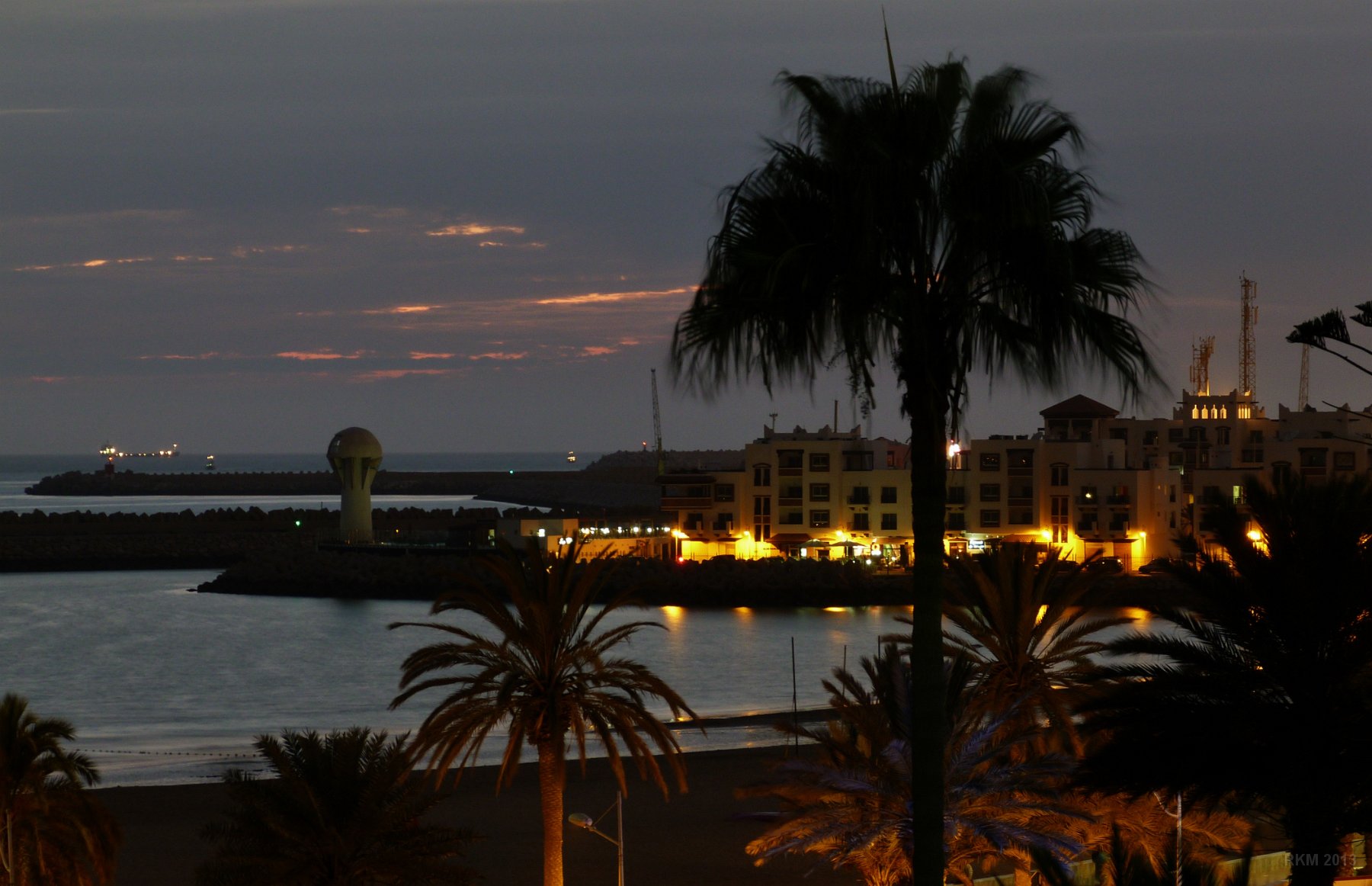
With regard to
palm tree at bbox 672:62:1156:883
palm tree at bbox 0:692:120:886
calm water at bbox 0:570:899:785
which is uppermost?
palm tree at bbox 672:62:1156:883

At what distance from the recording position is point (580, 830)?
2378 centimetres

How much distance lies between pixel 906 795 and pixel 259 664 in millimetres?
39028

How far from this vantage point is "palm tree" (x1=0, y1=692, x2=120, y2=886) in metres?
15.5

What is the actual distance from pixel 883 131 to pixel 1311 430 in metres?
80.5

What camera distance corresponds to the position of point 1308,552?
11000 mm

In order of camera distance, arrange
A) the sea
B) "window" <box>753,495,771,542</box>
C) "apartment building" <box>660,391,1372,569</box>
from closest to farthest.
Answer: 1. the sea
2. "apartment building" <box>660,391,1372,569</box>
3. "window" <box>753,495,771,542</box>

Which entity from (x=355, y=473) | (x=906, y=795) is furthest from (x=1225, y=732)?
(x=355, y=473)

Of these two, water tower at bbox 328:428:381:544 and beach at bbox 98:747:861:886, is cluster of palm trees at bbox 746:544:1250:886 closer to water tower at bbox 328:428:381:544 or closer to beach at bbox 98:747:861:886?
beach at bbox 98:747:861:886

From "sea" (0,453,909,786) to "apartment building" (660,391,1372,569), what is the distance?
812 cm

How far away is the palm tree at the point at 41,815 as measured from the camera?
15523mm

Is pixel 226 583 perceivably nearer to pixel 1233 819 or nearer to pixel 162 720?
pixel 162 720

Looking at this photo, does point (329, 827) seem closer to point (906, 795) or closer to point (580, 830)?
point (906, 795)

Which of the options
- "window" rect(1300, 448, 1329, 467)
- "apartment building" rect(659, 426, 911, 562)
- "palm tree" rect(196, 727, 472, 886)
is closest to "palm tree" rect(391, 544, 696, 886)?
"palm tree" rect(196, 727, 472, 886)

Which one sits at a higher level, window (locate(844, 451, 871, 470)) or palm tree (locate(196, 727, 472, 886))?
window (locate(844, 451, 871, 470))
